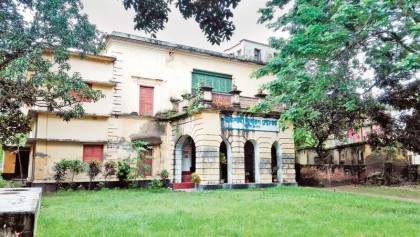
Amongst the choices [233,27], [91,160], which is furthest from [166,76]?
[233,27]

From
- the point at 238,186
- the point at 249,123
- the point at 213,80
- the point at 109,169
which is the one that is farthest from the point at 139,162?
the point at 213,80

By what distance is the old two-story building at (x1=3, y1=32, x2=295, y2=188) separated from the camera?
15531mm

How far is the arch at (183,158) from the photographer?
1772 cm

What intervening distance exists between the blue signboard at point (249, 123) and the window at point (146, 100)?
425cm

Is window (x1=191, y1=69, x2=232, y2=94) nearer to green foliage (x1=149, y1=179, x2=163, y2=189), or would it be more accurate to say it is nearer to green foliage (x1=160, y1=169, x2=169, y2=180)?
green foliage (x1=160, y1=169, x2=169, y2=180)

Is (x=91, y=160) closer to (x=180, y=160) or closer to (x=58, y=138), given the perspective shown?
(x=58, y=138)

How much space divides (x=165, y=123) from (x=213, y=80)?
3.84 m

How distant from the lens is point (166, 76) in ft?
60.3

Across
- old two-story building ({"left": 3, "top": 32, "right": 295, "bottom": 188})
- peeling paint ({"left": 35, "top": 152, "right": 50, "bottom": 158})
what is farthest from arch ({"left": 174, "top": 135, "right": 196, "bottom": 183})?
peeling paint ({"left": 35, "top": 152, "right": 50, "bottom": 158})

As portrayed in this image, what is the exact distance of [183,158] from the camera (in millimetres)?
18688

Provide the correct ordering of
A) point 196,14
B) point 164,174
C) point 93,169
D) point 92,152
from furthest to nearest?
point 164,174 → point 92,152 → point 93,169 → point 196,14

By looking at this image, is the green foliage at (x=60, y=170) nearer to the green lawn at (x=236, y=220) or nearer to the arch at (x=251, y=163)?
the green lawn at (x=236, y=220)

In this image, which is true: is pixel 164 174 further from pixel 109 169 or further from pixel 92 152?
pixel 92 152

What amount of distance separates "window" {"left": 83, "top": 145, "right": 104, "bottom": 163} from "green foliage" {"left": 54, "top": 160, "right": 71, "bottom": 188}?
45.8 inches
